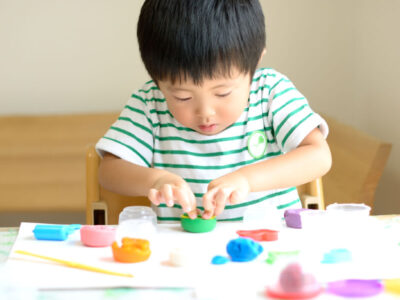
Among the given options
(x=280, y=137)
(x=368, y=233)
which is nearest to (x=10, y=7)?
(x=280, y=137)

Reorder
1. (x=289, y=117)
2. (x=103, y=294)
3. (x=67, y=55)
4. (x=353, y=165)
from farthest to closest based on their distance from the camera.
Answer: (x=67, y=55) < (x=353, y=165) < (x=289, y=117) < (x=103, y=294)

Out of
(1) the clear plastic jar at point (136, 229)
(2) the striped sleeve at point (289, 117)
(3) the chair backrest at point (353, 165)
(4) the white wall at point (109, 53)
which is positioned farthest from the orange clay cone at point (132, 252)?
(4) the white wall at point (109, 53)

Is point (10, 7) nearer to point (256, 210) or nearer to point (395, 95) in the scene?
point (395, 95)

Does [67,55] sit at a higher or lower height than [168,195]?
higher

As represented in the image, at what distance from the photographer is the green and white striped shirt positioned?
3.50 feet

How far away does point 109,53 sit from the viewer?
6.88ft

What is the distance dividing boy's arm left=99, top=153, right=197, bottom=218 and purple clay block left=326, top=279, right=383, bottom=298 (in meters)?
0.25

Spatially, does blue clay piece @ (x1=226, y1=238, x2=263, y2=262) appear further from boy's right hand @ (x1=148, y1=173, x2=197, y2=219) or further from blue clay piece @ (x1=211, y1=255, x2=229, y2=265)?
boy's right hand @ (x1=148, y1=173, x2=197, y2=219)

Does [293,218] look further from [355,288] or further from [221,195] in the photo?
[355,288]

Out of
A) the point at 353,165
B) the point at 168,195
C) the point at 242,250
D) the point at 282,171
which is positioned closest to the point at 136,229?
the point at 168,195

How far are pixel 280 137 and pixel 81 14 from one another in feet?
3.98

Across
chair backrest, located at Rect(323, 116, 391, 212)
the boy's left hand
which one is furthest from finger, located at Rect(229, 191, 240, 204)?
chair backrest, located at Rect(323, 116, 391, 212)

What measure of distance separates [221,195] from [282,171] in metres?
0.19

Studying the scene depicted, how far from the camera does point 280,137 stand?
1.06 meters
